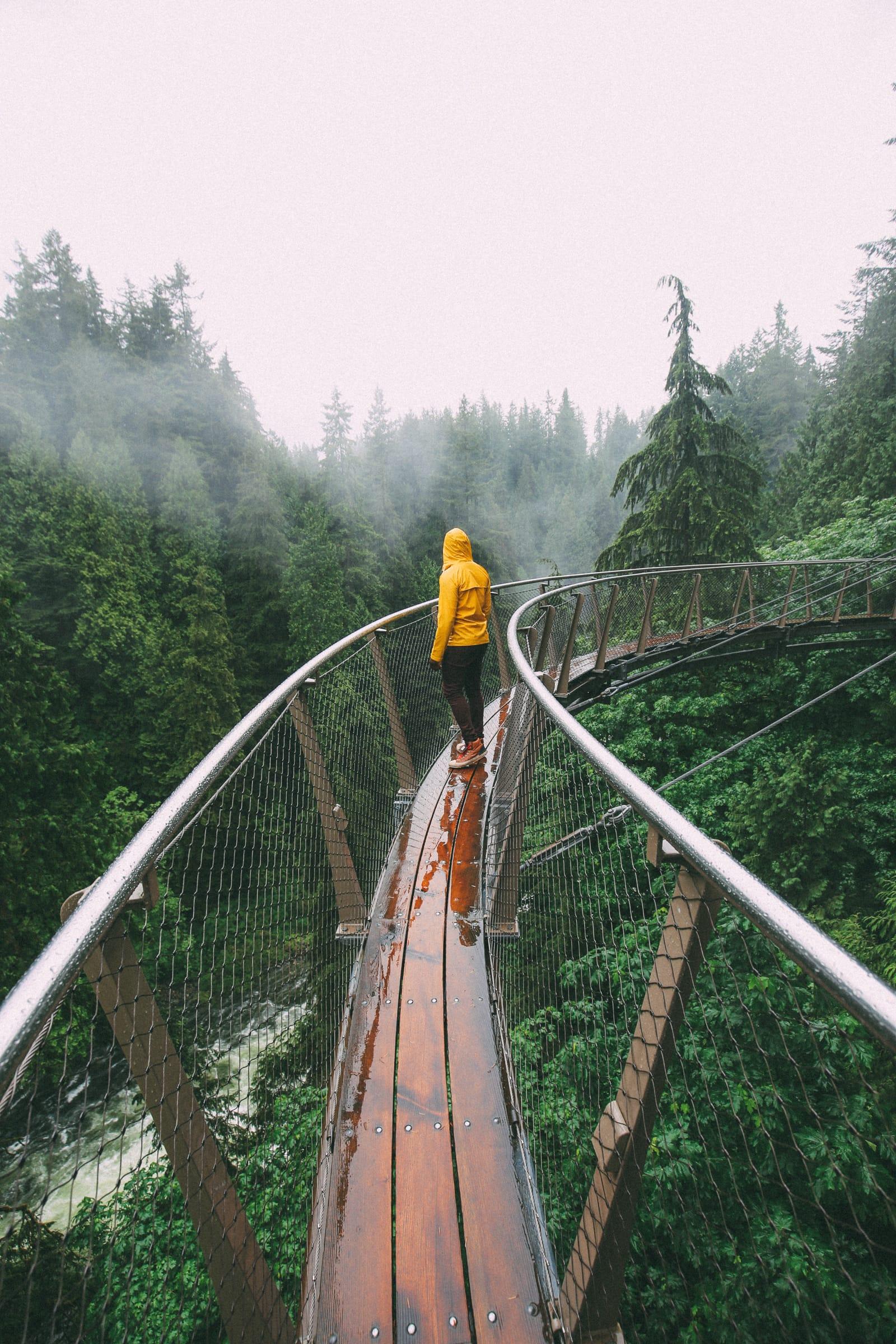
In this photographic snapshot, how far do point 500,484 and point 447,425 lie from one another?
8.82 meters

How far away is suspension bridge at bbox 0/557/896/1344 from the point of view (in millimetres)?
1285

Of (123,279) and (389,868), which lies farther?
(123,279)

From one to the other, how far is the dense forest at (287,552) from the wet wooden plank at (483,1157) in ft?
1.47

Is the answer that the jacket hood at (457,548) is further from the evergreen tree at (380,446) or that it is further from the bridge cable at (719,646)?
the evergreen tree at (380,446)

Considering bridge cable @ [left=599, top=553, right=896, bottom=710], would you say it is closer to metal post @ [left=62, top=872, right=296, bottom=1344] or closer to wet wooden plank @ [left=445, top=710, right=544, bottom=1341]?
wet wooden plank @ [left=445, top=710, right=544, bottom=1341]

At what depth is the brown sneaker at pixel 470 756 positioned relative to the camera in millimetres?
4359

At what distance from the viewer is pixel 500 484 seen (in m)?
58.6

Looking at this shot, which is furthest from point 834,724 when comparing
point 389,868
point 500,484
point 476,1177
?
point 500,484

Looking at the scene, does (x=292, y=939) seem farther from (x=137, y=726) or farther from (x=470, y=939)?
(x=137, y=726)

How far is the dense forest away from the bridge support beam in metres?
0.84

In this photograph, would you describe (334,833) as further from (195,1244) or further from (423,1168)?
(195,1244)

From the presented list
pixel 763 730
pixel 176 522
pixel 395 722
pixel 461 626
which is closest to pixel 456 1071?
pixel 395 722

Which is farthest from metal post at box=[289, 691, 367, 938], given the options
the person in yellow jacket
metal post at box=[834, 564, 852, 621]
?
metal post at box=[834, 564, 852, 621]

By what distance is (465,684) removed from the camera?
4.24 meters
